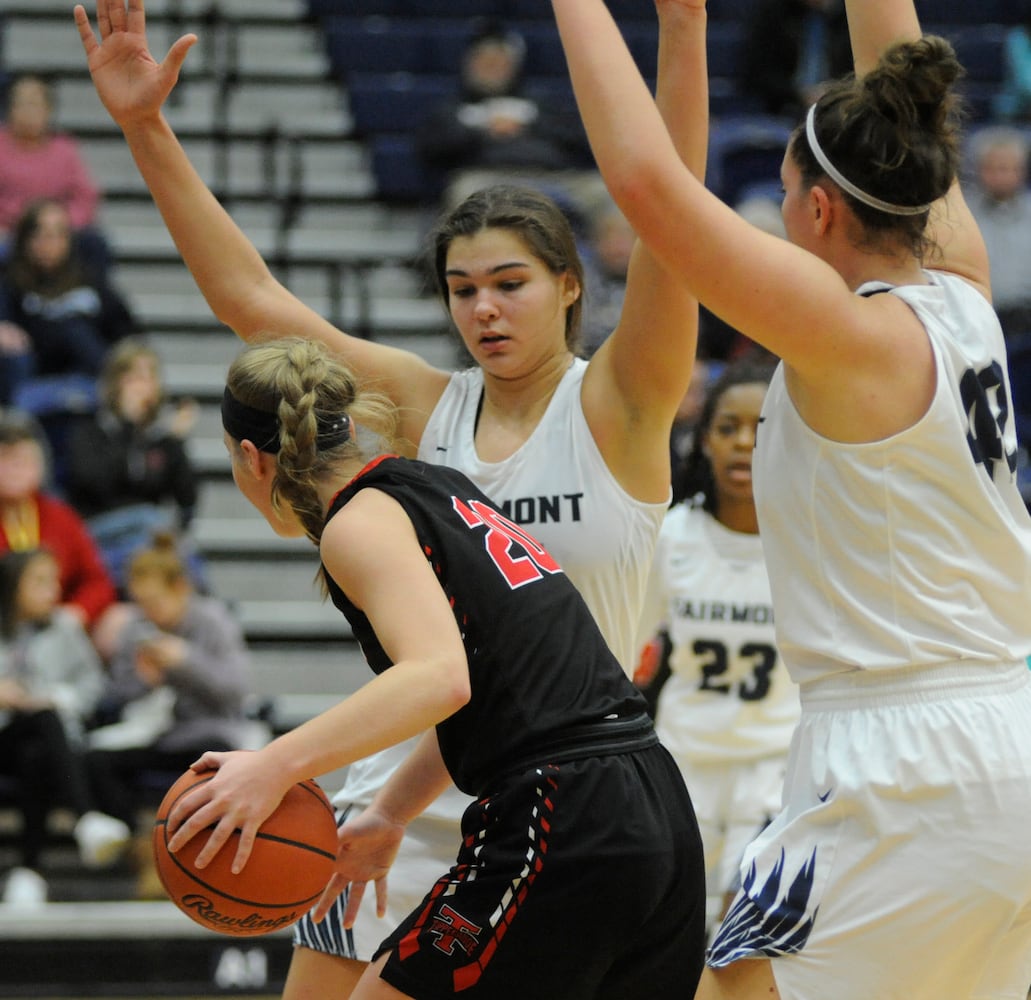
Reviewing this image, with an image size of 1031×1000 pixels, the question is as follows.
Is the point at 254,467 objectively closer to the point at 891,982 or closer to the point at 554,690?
the point at 554,690

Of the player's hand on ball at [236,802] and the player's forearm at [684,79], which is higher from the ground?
the player's forearm at [684,79]

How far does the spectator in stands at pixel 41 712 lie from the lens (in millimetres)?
7066

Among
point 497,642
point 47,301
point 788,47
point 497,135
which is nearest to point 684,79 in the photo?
point 497,642

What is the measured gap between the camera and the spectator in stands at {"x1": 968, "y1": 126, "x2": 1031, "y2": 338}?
9852mm

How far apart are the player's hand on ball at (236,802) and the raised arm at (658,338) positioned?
3.60 ft

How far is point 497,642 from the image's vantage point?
270 centimetres

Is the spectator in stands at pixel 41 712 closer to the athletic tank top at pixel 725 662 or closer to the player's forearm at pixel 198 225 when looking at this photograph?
the athletic tank top at pixel 725 662

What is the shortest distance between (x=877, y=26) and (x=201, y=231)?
1.41 metres

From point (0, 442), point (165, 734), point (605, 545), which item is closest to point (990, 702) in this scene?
point (605, 545)

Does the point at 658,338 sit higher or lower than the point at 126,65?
lower

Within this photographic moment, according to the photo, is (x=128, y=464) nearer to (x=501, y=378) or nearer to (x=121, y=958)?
(x=121, y=958)

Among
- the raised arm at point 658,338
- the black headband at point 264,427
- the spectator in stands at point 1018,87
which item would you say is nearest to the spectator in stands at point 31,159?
the spectator in stands at point 1018,87

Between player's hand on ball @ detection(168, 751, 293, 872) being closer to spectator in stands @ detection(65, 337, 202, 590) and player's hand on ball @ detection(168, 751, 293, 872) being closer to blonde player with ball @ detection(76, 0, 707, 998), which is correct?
blonde player with ball @ detection(76, 0, 707, 998)

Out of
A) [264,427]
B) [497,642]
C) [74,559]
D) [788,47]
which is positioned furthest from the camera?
[788,47]
